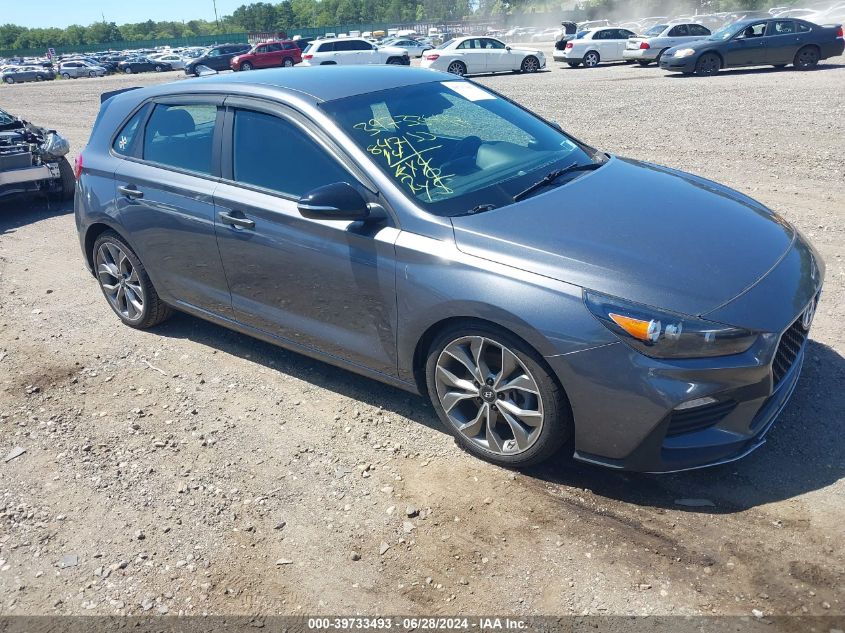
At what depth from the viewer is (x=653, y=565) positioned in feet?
9.66

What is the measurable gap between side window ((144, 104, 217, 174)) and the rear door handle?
0.23 metres

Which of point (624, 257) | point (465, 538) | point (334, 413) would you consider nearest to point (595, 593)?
point (465, 538)

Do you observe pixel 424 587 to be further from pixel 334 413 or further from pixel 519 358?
pixel 334 413

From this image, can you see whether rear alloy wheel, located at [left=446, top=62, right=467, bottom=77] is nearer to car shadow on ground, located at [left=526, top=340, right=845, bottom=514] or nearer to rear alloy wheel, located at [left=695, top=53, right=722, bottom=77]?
rear alloy wheel, located at [left=695, top=53, right=722, bottom=77]

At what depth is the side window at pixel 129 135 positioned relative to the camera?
5.10m

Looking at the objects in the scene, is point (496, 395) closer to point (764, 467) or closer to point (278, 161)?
point (764, 467)

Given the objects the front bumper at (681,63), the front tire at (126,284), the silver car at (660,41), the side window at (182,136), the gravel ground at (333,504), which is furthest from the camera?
the silver car at (660,41)

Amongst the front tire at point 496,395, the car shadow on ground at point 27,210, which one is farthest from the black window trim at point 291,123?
the car shadow on ground at point 27,210

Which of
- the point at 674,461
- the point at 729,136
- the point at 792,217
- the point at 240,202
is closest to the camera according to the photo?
the point at 674,461

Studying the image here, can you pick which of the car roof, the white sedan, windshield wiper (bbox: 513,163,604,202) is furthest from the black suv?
windshield wiper (bbox: 513,163,604,202)

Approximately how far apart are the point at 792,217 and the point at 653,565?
15.9ft

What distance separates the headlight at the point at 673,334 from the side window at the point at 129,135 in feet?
12.1

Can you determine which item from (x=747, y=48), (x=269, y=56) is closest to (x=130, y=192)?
(x=747, y=48)

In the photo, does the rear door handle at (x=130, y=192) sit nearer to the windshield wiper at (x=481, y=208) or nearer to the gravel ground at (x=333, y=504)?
the gravel ground at (x=333, y=504)
